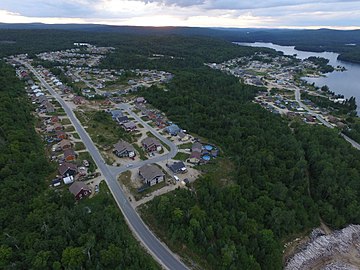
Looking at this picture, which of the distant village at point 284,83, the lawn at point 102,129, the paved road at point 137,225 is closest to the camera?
the paved road at point 137,225

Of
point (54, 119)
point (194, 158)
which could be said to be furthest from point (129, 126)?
point (194, 158)

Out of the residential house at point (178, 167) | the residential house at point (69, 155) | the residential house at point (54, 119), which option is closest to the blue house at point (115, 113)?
the residential house at point (54, 119)

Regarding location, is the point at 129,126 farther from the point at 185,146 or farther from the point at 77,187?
the point at 77,187

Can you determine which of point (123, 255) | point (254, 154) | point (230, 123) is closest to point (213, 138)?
point (230, 123)

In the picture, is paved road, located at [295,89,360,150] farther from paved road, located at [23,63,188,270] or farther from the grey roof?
the grey roof

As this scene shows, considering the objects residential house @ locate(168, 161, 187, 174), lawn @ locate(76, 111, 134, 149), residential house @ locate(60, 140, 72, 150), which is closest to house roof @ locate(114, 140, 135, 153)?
lawn @ locate(76, 111, 134, 149)

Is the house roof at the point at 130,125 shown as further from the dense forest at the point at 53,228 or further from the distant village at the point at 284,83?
the distant village at the point at 284,83
